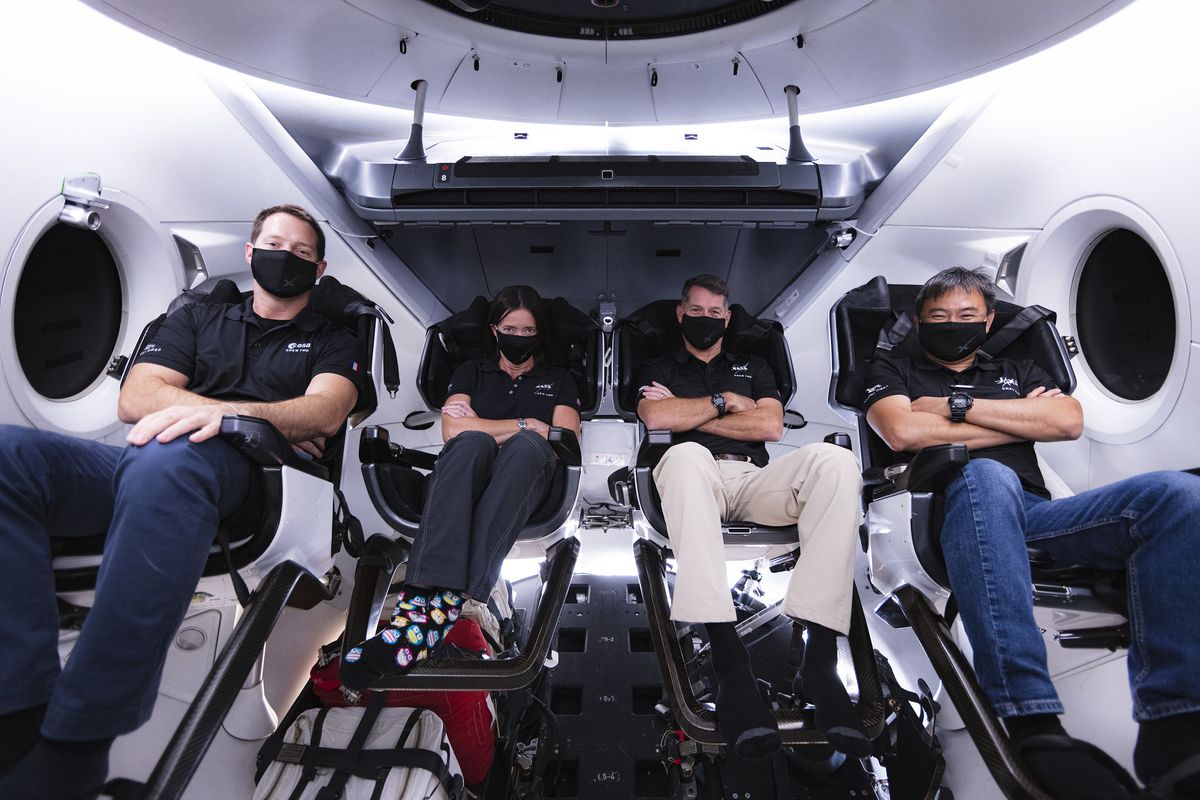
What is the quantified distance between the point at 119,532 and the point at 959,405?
2628 mm

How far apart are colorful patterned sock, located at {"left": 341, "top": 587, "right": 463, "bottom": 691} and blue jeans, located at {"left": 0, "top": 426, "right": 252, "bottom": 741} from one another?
0.46m

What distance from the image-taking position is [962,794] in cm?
237

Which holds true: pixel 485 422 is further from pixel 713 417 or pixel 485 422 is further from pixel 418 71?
pixel 418 71

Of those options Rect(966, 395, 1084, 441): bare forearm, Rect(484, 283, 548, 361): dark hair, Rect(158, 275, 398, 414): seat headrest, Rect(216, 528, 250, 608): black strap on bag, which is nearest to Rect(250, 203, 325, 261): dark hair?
Rect(158, 275, 398, 414): seat headrest

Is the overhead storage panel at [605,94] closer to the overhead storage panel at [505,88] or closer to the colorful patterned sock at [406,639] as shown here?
the overhead storage panel at [505,88]

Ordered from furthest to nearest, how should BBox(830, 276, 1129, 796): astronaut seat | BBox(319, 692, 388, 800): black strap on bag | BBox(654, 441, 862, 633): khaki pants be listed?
BBox(319, 692, 388, 800): black strap on bag < BBox(654, 441, 862, 633): khaki pants < BBox(830, 276, 1129, 796): astronaut seat

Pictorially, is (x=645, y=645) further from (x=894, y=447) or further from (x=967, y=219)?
(x=967, y=219)

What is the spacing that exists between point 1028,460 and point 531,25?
267cm

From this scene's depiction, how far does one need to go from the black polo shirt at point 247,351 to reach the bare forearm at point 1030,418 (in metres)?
2.30

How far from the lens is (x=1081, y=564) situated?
2.01m

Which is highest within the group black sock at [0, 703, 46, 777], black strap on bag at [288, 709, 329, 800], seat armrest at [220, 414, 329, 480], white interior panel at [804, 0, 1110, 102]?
white interior panel at [804, 0, 1110, 102]

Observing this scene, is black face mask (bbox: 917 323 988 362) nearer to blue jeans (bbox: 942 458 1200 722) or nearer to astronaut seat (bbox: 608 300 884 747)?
astronaut seat (bbox: 608 300 884 747)

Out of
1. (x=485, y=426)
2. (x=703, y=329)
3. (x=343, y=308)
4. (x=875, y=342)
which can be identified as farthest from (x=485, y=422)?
(x=875, y=342)

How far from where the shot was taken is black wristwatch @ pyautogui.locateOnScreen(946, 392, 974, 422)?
242cm
